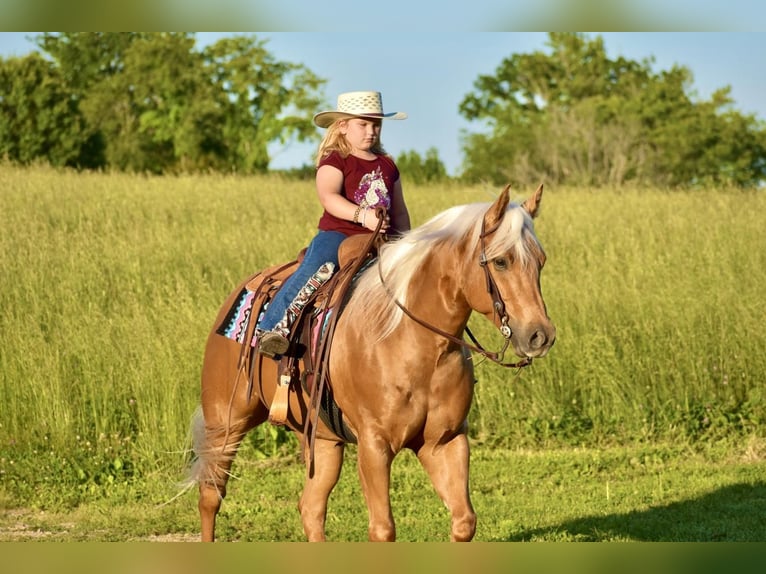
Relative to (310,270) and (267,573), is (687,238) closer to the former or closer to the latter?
(310,270)

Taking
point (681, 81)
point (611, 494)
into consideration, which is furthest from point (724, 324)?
point (681, 81)

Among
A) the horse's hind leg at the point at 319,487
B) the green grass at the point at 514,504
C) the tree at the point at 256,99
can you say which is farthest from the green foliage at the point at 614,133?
the horse's hind leg at the point at 319,487

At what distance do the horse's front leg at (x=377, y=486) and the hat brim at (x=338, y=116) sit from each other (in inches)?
69.7

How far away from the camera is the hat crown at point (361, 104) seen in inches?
232

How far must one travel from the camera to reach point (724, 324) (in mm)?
11594

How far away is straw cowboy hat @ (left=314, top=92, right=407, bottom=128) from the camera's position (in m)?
5.89

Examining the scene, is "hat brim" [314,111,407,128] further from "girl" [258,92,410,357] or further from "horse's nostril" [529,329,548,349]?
"horse's nostril" [529,329,548,349]

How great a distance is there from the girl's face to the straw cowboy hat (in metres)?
0.04

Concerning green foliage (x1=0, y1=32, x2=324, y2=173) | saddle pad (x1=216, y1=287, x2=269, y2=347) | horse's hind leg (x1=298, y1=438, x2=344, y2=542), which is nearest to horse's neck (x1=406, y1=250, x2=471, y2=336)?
horse's hind leg (x1=298, y1=438, x2=344, y2=542)

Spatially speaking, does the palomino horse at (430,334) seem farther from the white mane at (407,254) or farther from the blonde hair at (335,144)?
the blonde hair at (335,144)

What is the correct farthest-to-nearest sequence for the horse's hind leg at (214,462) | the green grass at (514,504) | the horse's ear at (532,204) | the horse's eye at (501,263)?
the green grass at (514,504) → the horse's hind leg at (214,462) → the horse's ear at (532,204) → the horse's eye at (501,263)

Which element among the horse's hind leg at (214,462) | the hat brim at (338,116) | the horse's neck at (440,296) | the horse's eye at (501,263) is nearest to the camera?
the horse's eye at (501,263)

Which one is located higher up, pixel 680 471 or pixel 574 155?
pixel 574 155

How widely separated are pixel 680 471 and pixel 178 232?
9149 millimetres
